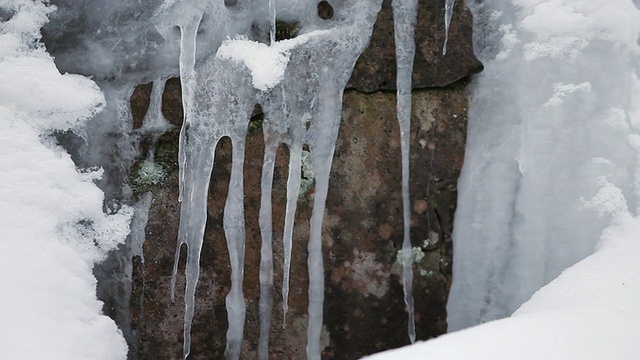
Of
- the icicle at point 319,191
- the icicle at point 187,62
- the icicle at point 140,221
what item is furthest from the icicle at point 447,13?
the icicle at point 140,221

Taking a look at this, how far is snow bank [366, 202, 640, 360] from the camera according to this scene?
1.34 meters

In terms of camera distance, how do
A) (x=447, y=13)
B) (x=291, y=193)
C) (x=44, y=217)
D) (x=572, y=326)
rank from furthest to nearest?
(x=291, y=193)
(x=447, y=13)
(x=44, y=217)
(x=572, y=326)

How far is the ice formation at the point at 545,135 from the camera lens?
1932 millimetres

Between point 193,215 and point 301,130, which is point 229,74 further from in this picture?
point 193,215

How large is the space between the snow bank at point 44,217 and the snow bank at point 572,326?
2.72 ft

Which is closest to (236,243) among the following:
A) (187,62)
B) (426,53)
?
(187,62)

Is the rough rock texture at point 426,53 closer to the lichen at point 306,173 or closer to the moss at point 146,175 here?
the lichen at point 306,173

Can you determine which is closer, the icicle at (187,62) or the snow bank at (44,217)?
the snow bank at (44,217)

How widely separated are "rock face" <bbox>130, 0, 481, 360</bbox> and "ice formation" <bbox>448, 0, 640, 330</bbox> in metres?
0.10

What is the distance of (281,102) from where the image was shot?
2109mm

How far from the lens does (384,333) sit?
2221 mm

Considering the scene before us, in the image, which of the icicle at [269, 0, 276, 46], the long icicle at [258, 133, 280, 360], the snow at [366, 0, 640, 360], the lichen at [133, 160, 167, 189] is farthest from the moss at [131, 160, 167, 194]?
the snow at [366, 0, 640, 360]

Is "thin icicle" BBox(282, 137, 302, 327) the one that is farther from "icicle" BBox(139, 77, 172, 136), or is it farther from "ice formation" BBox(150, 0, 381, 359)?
"icicle" BBox(139, 77, 172, 136)

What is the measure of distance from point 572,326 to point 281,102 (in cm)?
109
